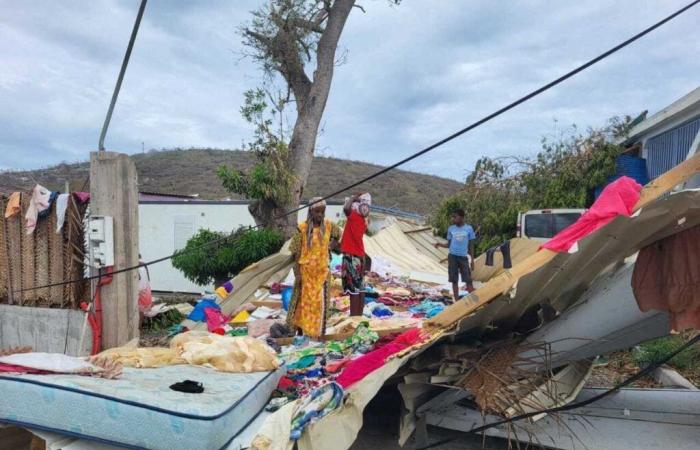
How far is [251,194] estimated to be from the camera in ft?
37.0

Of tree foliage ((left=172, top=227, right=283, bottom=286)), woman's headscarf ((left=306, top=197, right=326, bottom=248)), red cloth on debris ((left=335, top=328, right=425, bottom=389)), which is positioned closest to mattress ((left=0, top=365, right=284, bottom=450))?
red cloth on debris ((left=335, top=328, right=425, bottom=389))

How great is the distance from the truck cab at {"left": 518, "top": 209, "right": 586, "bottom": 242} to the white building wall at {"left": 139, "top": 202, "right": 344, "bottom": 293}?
16.9 ft

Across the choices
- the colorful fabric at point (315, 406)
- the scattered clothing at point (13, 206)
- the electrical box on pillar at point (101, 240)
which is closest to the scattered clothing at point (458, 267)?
the electrical box on pillar at point (101, 240)

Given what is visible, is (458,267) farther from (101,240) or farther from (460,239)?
(101,240)

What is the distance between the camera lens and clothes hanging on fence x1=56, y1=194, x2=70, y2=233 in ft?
17.6

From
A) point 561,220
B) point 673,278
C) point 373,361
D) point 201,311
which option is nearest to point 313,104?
point 561,220

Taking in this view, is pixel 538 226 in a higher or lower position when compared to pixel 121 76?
lower

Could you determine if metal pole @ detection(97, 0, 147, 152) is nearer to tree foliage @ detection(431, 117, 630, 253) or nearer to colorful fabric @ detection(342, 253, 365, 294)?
colorful fabric @ detection(342, 253, 365, 294)

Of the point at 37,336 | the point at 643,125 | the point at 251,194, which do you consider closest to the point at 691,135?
the point at 643,125

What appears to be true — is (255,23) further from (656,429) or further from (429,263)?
(656,429)

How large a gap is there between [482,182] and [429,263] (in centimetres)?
383

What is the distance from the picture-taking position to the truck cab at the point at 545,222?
10.9 meters

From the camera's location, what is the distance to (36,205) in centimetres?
572

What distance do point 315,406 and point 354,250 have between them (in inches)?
145
